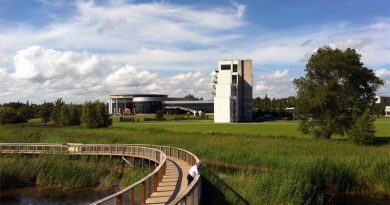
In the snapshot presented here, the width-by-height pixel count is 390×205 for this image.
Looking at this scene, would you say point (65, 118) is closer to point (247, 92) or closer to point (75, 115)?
point (75, 115)

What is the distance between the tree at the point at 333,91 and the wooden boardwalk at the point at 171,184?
98.0 feet

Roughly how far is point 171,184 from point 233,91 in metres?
114

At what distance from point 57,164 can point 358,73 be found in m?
40.1

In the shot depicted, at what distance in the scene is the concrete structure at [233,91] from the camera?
130 metres

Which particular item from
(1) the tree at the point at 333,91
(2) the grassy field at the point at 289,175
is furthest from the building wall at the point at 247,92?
(2) the grassy field at the point at 289,175

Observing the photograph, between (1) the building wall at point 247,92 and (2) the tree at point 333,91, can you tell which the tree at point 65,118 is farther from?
(2) the tree at point 333,91

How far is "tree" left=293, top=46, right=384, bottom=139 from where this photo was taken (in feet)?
187

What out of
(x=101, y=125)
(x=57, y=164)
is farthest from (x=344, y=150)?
(x=101, y=125)

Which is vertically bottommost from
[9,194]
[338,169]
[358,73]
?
[9,194]

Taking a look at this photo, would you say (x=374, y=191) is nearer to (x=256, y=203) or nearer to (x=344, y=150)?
(x=256, y=203)

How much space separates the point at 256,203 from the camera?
21844mm

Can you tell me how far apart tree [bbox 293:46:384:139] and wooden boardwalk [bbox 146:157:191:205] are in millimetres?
29881

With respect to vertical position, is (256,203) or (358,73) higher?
(358,73)

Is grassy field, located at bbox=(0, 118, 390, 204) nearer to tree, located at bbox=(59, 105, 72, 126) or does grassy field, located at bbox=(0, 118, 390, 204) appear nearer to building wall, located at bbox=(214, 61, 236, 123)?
tree, located at bbox=(59, 105, 72, 126)
